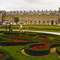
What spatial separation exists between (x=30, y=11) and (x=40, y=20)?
11.1 m

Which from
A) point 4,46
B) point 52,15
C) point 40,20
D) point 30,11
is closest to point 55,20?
point 52,15

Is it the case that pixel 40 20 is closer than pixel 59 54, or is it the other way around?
pixel 59 54

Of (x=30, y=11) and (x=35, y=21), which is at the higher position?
(x=30, y=11)

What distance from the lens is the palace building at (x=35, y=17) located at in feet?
261

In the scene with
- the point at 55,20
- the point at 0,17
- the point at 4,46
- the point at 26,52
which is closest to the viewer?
the point at 26,52

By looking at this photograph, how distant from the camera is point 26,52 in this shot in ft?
28.8

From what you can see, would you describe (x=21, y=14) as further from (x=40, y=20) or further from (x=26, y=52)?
(x=26, y=52)

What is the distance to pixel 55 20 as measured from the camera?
78750mm

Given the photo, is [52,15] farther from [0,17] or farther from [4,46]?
[4,46]

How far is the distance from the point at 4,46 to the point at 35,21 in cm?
7204

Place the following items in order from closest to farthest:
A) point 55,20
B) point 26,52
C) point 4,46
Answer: point 26,52 < point 4,46 < point 55,20

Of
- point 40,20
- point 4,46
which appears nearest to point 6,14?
point 40,20

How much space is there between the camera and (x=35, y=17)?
83.0 m

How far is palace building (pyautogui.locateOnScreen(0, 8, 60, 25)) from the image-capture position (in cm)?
7956
